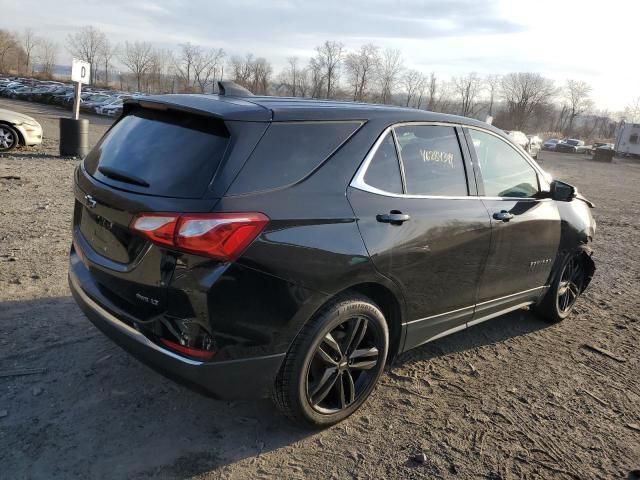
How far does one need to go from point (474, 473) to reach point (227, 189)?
1.97 meters

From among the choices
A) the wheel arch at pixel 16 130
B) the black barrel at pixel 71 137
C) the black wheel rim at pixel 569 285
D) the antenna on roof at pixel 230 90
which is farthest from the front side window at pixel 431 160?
the wheel arch at pixel 16 130

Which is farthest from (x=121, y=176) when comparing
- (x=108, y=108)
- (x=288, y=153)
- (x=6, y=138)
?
(x=108, y=108)

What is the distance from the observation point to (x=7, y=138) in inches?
491

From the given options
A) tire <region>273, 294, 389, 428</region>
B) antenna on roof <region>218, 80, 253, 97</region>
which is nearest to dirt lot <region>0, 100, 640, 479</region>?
tire <region>273, 294, 389, 428</region>

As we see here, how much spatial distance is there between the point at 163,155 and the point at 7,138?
40.0 feet

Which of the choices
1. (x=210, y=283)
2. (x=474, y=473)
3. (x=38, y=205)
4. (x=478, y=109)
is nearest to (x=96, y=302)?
(x=210, y=283)

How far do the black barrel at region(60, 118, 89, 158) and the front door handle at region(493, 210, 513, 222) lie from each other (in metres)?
11.5

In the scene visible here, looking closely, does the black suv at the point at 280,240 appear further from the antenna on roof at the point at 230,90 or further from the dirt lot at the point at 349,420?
the dirt lot at the point at 349,420

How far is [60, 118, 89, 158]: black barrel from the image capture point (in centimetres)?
1230

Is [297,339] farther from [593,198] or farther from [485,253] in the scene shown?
[593,198]

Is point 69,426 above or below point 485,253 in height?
below

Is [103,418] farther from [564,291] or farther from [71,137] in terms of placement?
[71,137]

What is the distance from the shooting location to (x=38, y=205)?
736cm

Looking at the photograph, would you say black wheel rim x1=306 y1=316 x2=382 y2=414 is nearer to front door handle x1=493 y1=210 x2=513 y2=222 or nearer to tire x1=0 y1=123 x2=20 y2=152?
front door handle x1=493 y1=210 x2=513 y2=222
